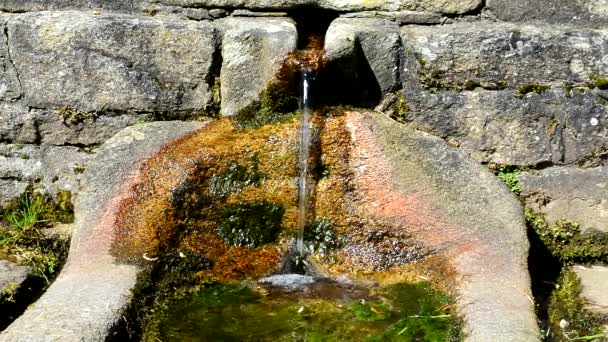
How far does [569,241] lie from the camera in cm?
321

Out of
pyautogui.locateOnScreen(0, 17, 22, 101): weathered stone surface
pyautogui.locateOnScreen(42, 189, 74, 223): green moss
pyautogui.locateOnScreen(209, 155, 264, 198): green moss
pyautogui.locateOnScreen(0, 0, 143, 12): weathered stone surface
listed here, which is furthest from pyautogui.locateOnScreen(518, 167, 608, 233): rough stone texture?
pyautogui.locateOnScreen(0, 17, 22, 101): weathered stone surface

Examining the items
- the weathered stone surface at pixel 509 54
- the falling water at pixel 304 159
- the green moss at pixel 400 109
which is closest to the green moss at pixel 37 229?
the falling water at pixel 304 159

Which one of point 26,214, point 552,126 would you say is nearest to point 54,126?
point 26,214

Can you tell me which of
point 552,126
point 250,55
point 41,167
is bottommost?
point 41,167

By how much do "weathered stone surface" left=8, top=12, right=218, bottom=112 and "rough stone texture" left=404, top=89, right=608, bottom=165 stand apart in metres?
0.88

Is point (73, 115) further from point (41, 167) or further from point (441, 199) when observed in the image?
point (441, 199)

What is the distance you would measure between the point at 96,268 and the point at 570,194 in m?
1.86

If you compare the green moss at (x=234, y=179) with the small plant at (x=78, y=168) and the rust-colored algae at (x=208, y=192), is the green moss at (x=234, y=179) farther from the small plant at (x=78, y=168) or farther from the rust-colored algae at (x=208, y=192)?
the small plant at (x=78, y=168)

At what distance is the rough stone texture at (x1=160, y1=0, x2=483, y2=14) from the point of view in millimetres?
3154

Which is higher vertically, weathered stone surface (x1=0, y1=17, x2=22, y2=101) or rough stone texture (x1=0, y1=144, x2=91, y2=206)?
weathered stone surface (x1=0, y1=17, x2=22, y2=101)

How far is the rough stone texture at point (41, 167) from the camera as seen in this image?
3344mm

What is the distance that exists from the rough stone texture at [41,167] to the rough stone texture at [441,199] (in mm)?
1192

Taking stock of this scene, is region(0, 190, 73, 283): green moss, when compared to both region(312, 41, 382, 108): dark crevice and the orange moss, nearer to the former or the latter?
the orange moss

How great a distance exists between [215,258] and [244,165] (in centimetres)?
37
